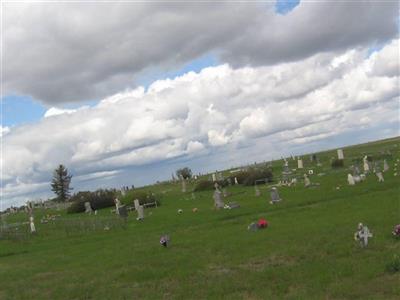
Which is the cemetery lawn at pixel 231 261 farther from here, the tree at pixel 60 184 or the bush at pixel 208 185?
the tree at pixel 60 184

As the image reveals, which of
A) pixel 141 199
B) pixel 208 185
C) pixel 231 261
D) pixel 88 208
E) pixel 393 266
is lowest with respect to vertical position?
pixel 393 266

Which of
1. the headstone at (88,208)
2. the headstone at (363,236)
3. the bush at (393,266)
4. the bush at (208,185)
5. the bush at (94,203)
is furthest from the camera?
the bush at (208,185)

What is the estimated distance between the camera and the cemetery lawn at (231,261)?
1466 centimetres

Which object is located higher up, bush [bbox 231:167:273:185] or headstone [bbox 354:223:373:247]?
bush [bbox 231:167:273:185]

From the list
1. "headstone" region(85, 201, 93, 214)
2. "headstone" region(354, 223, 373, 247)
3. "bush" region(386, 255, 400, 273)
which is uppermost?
"headstone" region(85, 201, 93, 214)

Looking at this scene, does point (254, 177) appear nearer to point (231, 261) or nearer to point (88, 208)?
point (88, 208)

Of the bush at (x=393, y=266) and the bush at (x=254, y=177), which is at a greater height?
the bush at (x=254, y=177)

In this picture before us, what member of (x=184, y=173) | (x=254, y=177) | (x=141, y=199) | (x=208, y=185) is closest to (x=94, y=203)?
(x=141, y=199)

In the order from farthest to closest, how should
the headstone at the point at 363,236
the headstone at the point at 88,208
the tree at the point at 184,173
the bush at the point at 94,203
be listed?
the tree at the point at 184,173 → the bush at the point at 94,203 → the headstone at the point at 88,208 → the headstone at the point at 363,236

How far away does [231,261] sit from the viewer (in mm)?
18891

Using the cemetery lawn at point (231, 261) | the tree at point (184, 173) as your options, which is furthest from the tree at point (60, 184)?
the cemetery lawn at point (231, 261)

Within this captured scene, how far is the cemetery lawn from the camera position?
14.7 meters

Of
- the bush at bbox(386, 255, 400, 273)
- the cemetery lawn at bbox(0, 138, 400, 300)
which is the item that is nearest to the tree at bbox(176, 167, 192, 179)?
the cemetery lawn at bbox(0, 138, 400, 300)

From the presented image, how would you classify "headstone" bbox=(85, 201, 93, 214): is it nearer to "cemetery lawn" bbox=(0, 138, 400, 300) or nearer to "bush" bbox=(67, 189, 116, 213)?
"bush" bbox=(67, 189, 116, 213)
